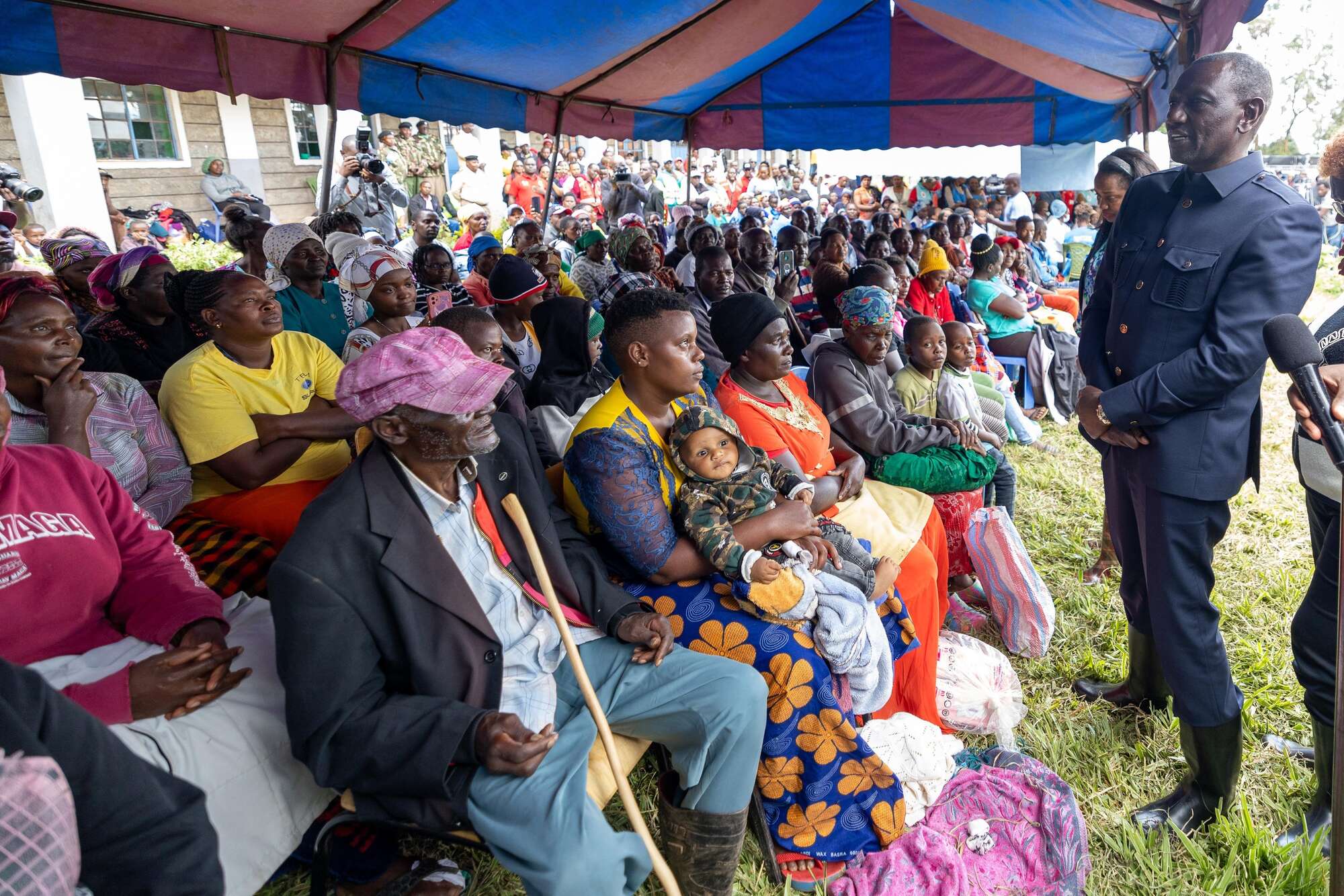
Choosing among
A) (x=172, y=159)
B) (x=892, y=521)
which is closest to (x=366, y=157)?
(x=172, y=159)

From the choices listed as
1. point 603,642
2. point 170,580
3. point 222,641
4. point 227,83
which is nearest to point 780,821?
point 603,642

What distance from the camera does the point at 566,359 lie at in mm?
4043

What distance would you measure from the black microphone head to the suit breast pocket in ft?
2.68

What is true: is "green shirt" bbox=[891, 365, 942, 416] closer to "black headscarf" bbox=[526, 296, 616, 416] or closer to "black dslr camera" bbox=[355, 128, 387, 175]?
"black headscarf" bbox=[526, 296, 616, 416]

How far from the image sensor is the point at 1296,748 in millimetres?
2594

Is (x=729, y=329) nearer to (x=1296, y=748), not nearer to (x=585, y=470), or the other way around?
(x=585, y=470)

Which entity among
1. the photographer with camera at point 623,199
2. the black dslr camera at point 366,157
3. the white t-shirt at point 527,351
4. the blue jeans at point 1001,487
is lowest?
the blue jeans at point 1001,487

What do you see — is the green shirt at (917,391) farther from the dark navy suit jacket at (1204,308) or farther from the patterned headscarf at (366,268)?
the patterned headscarf at (366,268)

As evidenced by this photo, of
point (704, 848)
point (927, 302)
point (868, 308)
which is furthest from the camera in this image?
point (927, 302)

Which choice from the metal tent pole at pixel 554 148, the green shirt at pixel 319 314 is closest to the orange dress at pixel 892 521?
the green shirt at pixel 319 314

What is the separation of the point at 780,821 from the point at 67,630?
180 centimetres

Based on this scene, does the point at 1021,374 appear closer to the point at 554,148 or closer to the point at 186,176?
the point at 554,148

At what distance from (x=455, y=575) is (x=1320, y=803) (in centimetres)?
243

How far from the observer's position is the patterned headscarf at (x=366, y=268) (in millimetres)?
3971
